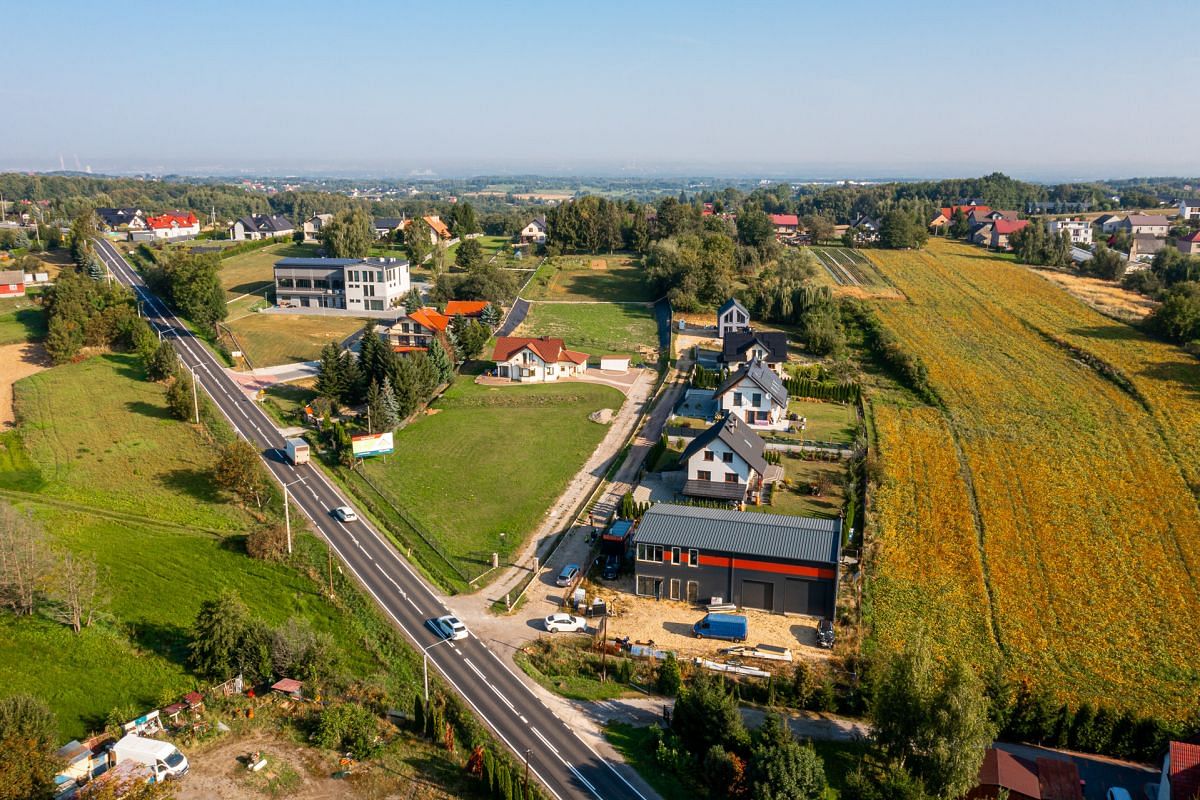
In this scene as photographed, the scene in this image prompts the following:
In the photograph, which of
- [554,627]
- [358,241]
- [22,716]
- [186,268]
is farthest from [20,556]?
[358,241]

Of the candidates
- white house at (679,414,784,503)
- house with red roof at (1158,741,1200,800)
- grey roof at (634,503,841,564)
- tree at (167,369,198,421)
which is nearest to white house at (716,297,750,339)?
white house at (679,414,784,503)

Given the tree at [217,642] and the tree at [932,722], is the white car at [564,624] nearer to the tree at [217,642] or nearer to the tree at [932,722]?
the tree at [217,642]

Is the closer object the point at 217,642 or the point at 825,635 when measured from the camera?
the point at 217,642

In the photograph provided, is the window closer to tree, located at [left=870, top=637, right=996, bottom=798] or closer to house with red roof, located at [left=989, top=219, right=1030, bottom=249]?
tree, located at [left=870, top=637, right=996, bottom=798]

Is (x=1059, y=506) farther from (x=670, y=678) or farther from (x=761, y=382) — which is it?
(x=670, y=678)

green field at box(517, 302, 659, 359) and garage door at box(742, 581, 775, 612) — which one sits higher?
green field at box(517, 302, 659, 359)

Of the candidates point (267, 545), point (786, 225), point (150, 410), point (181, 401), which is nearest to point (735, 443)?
point (267, 545)
